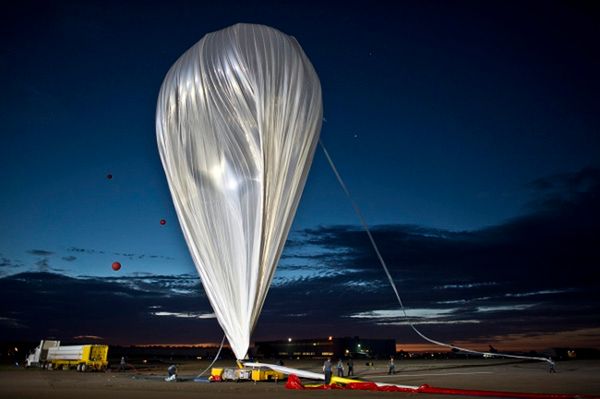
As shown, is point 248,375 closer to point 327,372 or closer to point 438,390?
point 327,372

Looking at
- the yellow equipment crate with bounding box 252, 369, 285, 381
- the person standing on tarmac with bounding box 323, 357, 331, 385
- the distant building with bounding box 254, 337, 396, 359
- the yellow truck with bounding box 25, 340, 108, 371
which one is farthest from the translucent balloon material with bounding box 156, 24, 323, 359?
the distant building with bounding box 254, 337, 396, 359

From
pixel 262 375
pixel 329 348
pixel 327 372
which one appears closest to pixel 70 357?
pixel 262 375

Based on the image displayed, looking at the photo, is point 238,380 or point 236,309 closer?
point 236,309

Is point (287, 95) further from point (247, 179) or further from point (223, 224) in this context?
point (223, 224)

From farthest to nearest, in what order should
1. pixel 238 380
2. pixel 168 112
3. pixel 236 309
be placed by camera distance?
1. pixel 238 380
2. pixel 168 112
3. pixel 236 309

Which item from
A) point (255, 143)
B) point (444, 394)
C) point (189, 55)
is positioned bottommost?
point (444, 394)

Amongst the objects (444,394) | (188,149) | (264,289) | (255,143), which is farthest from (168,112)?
(444,394)

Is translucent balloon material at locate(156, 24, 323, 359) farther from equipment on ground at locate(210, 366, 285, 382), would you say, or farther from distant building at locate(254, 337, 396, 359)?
distant building at locate(254, 337, 396, 359)

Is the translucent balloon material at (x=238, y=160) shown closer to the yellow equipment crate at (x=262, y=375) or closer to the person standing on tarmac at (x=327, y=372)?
the person standing on tarmac at (x=327, y=372)

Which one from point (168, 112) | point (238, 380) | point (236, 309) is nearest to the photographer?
point (236, 309)
